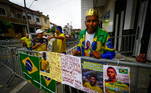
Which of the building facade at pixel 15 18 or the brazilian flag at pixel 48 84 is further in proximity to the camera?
the building facade at pixel 15 18

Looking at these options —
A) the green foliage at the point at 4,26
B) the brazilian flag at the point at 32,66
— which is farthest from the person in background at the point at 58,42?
the green foliage at the point at 4,26

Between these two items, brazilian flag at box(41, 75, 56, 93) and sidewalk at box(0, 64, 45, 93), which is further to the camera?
sidewalk at box(0, 64, 45, 93)

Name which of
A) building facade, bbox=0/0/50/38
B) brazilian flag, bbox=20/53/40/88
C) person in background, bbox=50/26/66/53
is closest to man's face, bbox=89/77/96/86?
brazilian flag, bbox=20/53/40/88

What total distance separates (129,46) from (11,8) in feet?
78.1

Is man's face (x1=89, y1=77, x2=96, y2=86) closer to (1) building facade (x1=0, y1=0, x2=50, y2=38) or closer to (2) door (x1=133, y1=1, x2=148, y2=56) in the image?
(2) door (x1=133, y1=1, x2=148, y2=56)

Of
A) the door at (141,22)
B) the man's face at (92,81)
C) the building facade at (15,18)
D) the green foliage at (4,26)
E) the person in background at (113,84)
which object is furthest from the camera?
the building facade at (15,18)

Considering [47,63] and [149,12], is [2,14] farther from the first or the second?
[149,12]

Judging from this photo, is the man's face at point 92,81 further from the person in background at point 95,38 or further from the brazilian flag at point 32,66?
the brazilian flag at point 32,66

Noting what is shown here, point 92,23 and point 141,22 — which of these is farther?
point 141,22

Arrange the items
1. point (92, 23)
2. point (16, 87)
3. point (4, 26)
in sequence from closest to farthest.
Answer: point (92, 23), point (16, 87), point (4, 26)

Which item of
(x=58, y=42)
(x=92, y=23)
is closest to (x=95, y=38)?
(x=92, y=23)

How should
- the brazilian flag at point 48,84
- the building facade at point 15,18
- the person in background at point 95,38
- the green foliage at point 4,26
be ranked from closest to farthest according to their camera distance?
1. the person in background at point 95,38
2. the brazilian flag at point 48,84
3. the green foliage at point 4,26
4. the building facade at point 15,18

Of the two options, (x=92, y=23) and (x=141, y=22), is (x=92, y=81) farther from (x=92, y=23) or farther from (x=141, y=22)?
(x=141, y=22)

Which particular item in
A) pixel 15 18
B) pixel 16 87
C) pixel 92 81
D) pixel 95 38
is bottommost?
pixel 16 87
